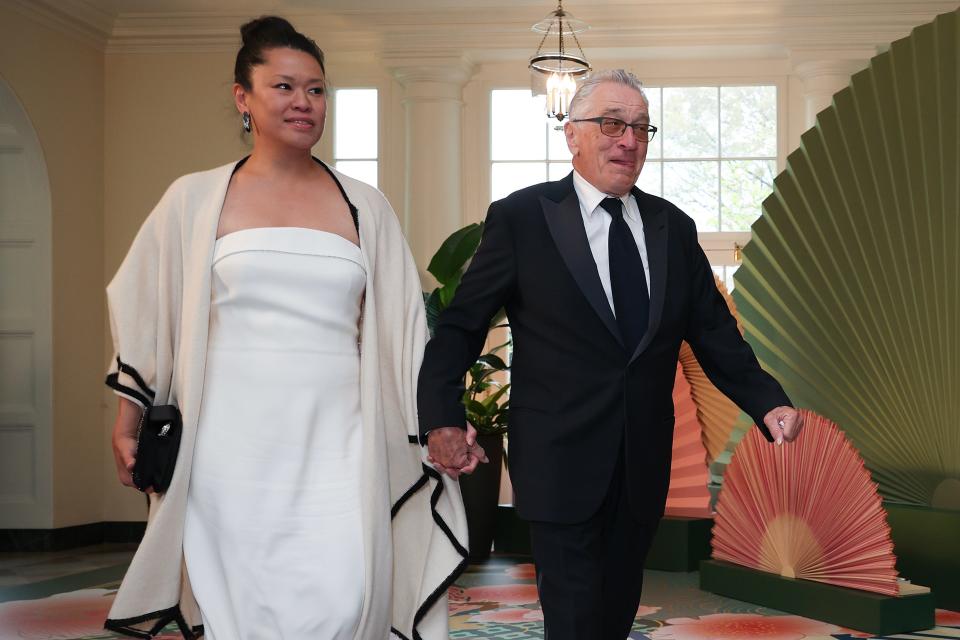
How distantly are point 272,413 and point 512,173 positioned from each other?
195 inches

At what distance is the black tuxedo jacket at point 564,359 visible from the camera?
198cm

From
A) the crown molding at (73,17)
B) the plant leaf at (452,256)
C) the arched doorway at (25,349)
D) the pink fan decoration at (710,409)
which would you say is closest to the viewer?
the pink fan decoration at (710,409)

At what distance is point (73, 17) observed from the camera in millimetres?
6309

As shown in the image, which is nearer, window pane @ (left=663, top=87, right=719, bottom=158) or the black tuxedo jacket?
the black tuxedo jacket

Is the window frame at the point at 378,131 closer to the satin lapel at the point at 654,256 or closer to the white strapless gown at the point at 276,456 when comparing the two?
the satin lapel at the point at 654,256

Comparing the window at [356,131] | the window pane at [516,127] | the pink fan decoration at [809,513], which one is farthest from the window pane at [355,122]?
the pink fan decoration at [809,513]

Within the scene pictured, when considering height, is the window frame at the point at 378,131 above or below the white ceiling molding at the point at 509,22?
below

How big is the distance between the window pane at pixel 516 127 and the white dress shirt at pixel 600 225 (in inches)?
184

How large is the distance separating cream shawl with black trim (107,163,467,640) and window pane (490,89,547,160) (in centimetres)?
465

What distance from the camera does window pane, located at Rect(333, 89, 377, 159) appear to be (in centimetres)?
682

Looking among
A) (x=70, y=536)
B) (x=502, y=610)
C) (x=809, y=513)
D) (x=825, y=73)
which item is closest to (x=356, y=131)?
(x=825, y=73)

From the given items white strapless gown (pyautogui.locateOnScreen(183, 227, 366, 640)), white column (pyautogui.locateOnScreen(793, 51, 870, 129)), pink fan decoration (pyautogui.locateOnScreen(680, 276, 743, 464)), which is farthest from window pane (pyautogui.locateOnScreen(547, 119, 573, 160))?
white strapless gown (pyautogui.locateOnScreen(183, 227, 366, 640))

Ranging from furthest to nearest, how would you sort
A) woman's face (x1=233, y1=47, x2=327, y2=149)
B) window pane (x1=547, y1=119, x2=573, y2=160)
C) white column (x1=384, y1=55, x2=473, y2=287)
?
window pane (x1=547, y1=119, x2=573, y2=160) → white column (x1=384, y1=55, x2=473, y2=287) → woman's face (x1=233, y1=47, x2=327, y2=149)

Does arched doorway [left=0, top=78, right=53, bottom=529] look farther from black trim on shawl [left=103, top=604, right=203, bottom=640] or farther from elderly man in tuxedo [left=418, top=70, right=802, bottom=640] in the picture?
elderly man in tuxedo [left=418, top=70, right=802, bottom=640]
